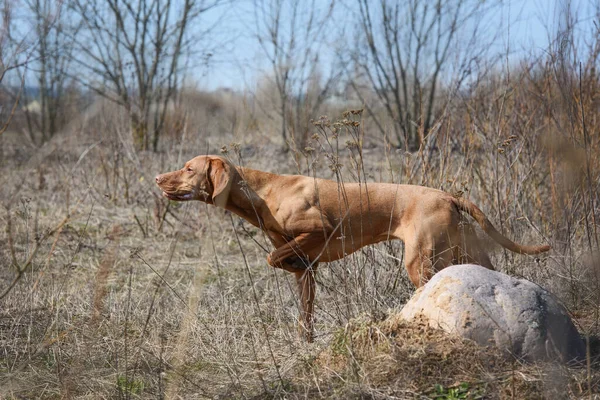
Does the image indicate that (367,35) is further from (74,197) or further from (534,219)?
(534,219)

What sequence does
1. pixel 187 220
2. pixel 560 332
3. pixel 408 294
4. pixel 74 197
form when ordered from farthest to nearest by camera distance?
pixel 74 197 → pixel 187 220 → pixel 408 294 → pixel 560 332

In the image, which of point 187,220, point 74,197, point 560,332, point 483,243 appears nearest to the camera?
point 560,332

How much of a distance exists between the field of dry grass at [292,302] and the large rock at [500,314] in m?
0.08

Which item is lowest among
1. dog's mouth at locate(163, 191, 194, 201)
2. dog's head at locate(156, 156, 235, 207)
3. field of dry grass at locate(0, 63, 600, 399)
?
field of dry grass at locate(0, 63, 600, 399)

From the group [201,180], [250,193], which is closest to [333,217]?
[250,193]

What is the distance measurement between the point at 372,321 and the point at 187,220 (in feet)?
16.6

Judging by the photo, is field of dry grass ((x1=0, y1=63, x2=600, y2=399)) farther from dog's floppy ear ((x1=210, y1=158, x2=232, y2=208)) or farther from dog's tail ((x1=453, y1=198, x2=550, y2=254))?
dog's tail ((x1=453, y1=198, x2=550, y2=254))

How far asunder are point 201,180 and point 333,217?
38.3 inches


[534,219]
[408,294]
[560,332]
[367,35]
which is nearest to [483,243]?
[408,294]

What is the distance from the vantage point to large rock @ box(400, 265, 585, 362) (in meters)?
3.37

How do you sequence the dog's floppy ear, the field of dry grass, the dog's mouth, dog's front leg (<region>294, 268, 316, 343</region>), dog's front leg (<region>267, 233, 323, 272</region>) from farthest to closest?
the dog's mouth, the dog's floppy ear, dog's front leg (<region>267, 233, 323, 272</region>), dog's front leg (<region>294, 268, 316, 343</region>), the field of dry grass

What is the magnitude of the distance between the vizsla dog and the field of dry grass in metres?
0.18

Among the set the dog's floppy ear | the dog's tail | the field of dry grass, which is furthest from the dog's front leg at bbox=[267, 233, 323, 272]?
the dog's tail

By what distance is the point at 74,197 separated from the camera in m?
9.77
